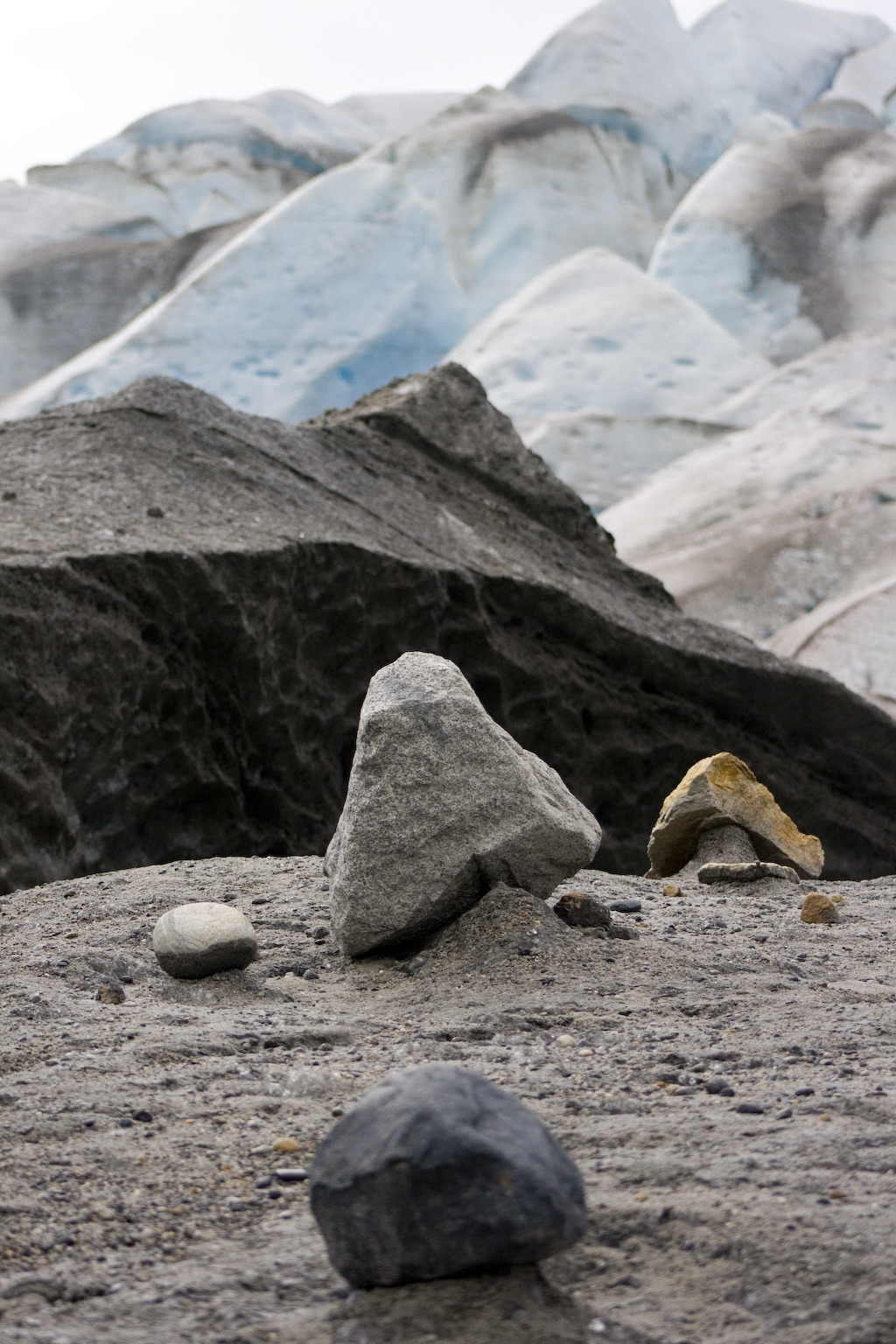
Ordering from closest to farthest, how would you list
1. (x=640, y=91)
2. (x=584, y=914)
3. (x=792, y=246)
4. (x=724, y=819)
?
(x=584, y=914)
(x=724, y=819)
(x=792, y=246)
(x=640, y=91)

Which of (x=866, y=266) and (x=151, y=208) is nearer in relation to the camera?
(x=866, y=266)

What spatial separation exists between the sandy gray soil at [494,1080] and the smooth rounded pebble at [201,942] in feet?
0.10

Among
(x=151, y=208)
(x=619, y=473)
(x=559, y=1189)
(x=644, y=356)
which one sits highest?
(x=151, y=208)

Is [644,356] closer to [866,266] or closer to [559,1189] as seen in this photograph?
[866,266]

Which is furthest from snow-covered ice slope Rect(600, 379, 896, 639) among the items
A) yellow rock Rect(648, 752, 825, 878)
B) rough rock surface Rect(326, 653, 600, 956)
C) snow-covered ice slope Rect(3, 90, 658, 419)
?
rough rock surface Rect(326, 653, 600, 956)

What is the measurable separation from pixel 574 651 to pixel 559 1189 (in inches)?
144

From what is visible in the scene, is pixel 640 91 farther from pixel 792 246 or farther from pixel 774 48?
pixel 792 246

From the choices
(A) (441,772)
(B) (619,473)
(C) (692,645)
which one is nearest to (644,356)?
(B) (619,473)

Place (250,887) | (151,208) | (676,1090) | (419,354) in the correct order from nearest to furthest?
(676,1090), (250,887), (419,354), (151,208)

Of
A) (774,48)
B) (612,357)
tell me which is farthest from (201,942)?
(774,48)

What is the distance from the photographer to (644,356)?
534 inches

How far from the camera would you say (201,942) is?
2.18m

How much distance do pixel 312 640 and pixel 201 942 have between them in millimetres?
2099

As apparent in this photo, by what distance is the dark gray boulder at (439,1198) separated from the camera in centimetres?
111
